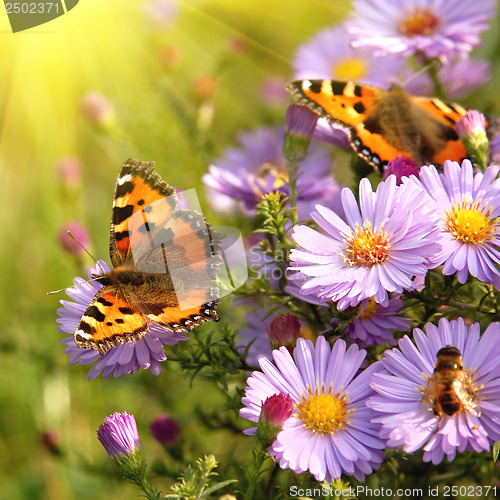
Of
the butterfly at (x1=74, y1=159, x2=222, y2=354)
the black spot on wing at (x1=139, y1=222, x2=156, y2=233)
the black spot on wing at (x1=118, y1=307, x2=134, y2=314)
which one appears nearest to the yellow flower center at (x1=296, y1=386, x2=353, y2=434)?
the butterfly at (x1=74, y1=159, x2=222, y2=354)

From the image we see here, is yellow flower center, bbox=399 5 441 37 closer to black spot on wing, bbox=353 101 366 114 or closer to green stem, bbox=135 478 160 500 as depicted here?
black spot on wing, bbox=353 101 366 114

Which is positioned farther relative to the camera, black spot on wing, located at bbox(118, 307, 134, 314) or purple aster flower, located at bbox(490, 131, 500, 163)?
purple aster flower, located at bbox(490, 131, 500, 163)

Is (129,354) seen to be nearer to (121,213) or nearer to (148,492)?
(148,492)

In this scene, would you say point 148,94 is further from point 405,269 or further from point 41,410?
point 405,269

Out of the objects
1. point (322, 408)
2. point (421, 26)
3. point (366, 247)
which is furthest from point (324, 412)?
point (421, 26)

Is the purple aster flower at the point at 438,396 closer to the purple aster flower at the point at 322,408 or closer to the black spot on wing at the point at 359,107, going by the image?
the purple aster flower at the point at 322,408

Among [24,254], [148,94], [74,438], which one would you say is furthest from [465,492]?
[24,254]

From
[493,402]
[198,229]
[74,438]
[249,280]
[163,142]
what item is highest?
[163,142]
